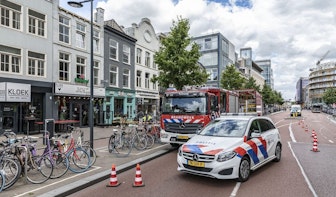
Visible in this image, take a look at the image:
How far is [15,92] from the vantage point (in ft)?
49.8

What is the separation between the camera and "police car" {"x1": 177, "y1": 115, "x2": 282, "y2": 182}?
5.94 meters

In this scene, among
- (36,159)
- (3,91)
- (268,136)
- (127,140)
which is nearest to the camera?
(36,159)

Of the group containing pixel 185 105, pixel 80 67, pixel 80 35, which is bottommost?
pixel 185 105

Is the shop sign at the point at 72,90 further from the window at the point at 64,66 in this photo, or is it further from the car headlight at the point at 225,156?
the car headlight at the point at 225,156

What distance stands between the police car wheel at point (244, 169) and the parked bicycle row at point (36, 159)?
4.37m

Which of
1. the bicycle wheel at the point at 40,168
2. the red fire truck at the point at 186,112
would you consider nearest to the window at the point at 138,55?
the red fire truck at the point at 186,112

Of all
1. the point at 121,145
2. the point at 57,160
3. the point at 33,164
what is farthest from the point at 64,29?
the point at 33,164

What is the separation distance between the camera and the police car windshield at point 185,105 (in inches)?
410

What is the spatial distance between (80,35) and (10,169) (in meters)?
17.6

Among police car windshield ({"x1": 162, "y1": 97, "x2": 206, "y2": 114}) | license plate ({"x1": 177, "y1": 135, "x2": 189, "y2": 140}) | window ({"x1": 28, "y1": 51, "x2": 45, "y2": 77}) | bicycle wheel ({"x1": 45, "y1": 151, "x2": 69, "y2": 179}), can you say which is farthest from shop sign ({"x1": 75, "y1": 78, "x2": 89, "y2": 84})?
bicycle wheel ({"x1": 45, "y1": 151, "x2": 69, "y2": 179})

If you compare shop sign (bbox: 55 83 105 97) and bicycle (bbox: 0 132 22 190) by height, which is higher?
shop sign (bbox: 55 83 105 97)

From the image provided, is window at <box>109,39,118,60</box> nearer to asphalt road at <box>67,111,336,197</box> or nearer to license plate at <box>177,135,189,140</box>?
license plate at <box>177,135,189,140</box>

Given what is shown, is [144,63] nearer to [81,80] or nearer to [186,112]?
[81,80]

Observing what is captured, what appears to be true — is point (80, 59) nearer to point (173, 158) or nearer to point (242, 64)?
point (173, 158)
